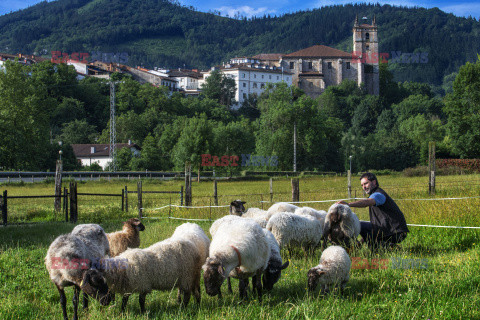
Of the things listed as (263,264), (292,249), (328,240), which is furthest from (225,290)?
(328,240)

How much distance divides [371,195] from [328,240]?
1490 millimetres

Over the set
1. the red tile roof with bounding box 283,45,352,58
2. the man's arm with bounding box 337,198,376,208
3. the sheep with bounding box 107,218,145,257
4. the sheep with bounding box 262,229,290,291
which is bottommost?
the sheep with bounding box 262,229,290,291

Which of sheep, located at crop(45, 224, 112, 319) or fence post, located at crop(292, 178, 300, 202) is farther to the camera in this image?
fence post, located at crop(292, 178, 300, 202)

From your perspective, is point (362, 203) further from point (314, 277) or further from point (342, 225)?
point (314, 277)

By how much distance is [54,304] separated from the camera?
6.85m

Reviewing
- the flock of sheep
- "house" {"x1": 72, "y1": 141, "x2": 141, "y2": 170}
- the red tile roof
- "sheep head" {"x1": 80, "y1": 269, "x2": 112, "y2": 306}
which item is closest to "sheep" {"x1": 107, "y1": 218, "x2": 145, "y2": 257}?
the flock of sheep

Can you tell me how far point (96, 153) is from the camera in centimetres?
8312

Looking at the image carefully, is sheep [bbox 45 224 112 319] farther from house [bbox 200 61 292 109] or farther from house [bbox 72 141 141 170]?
house [bbox 200 61 292 109]

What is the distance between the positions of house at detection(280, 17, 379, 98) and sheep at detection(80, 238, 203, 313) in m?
139

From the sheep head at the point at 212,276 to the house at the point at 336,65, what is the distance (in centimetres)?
13966

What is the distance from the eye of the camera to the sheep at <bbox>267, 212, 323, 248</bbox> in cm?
888

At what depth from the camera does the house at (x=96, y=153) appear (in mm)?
81938

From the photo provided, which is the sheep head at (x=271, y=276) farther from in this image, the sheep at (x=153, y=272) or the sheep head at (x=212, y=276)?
the sheep head at (x=212, y=276)

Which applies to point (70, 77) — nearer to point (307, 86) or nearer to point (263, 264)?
point (307, 86)
